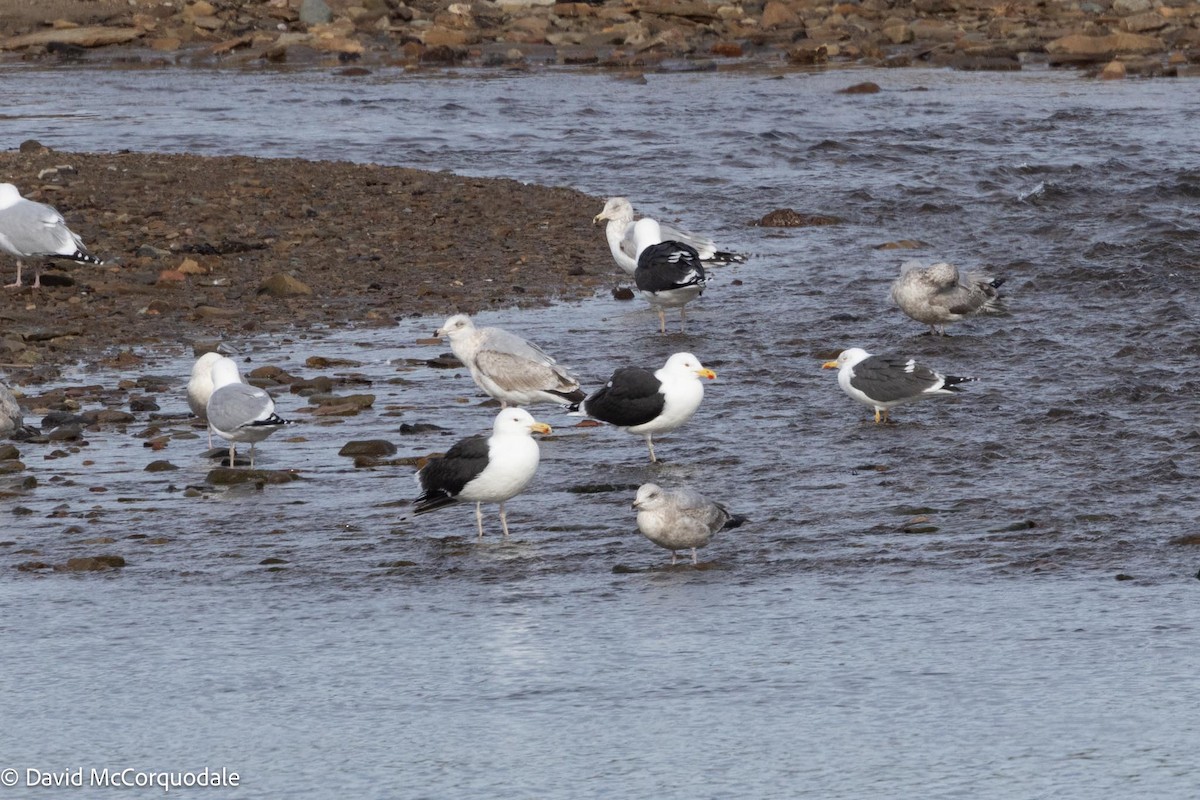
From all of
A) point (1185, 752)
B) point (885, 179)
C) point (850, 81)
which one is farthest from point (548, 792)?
point (850, 81)

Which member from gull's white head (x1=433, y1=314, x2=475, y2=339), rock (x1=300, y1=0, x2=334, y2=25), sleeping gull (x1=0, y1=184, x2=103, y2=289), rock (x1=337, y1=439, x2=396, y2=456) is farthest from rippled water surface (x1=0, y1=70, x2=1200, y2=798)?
rock (x1=300, y1=0, x2=334, y2=25)

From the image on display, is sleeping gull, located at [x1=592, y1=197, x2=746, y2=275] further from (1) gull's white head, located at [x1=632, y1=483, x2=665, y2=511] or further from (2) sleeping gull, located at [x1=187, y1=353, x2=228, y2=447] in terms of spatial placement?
(1) gull's white head, located at [x1=632, y1=483, x2=665, y2=511]

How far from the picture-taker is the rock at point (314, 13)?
142ft

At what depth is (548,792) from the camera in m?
5.81

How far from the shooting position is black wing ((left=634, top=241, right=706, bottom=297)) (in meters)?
14.3

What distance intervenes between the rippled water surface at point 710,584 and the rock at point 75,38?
2751 cm

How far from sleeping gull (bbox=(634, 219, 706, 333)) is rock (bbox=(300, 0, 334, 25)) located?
30.1m

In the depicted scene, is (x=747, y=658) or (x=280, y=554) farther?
(x=280, y=554)

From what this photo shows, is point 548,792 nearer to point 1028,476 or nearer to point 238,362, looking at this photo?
point 1028,476

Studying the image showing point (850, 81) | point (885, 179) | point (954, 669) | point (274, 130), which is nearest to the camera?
point (954, 669)

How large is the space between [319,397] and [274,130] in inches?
646

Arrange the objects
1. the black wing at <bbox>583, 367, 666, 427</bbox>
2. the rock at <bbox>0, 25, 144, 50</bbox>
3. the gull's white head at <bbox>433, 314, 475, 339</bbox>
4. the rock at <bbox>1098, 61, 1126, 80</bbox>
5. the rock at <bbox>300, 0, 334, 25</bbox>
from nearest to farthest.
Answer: the black wing at <bbox>583, 367, 666, 427</bbox>
the gull's white head at <bbox>433, 314, 475, 339</bbox>
the rock at <bbox>1098, 61, 1126, 80</bbox>
the rock at <bbox>0, 25, 144, 50</bbox>
the rock at <bbox>300, 0, 334, 25</bbox>

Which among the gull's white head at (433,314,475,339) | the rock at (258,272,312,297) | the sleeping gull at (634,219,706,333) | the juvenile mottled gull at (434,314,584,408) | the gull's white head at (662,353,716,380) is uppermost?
the rock at (258,272,312,297)

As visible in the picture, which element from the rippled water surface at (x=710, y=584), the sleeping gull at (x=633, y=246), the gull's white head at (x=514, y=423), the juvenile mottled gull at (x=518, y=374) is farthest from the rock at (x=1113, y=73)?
the gull's white head at (x=514, y=423)
